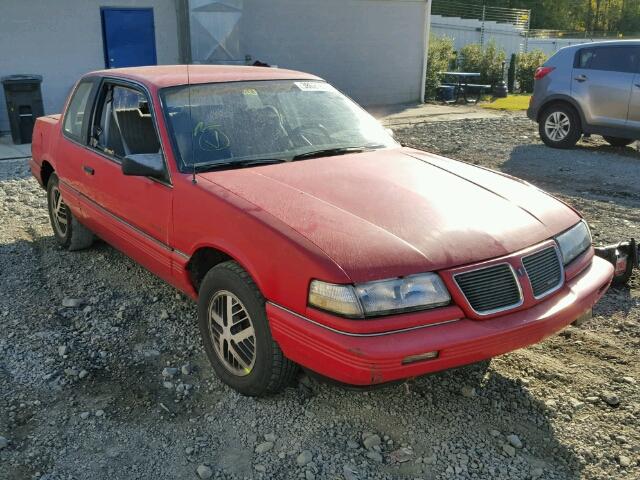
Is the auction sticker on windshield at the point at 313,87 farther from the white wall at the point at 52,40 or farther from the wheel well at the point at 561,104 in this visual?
the white wall at the point at 52,40

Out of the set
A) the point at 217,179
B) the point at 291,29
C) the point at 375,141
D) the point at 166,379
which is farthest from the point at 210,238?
the point at 291,29

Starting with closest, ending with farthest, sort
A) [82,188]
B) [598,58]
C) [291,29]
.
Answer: [82,188]
[598,58]
[291,29]

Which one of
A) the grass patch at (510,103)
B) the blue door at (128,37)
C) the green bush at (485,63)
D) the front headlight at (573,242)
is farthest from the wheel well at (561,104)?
the green bush at (485,63)

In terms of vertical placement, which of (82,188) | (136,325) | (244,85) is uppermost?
(244,85)

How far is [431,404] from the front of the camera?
3.38m

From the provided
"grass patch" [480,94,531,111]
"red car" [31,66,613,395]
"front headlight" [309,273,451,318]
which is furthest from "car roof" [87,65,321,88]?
"grass patch" [480,94,531,111]

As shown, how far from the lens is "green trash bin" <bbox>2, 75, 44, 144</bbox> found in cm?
1099

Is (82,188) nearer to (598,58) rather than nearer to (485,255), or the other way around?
(485,255)

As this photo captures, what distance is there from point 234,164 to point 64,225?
258 centimetres

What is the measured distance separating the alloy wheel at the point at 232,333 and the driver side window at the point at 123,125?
119 cm

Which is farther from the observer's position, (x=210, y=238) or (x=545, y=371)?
(x=545, y=371)

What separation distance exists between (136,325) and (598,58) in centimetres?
897

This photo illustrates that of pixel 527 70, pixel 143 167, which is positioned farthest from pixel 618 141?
pixel 527 70

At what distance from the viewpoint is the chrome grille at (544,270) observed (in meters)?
3.10
